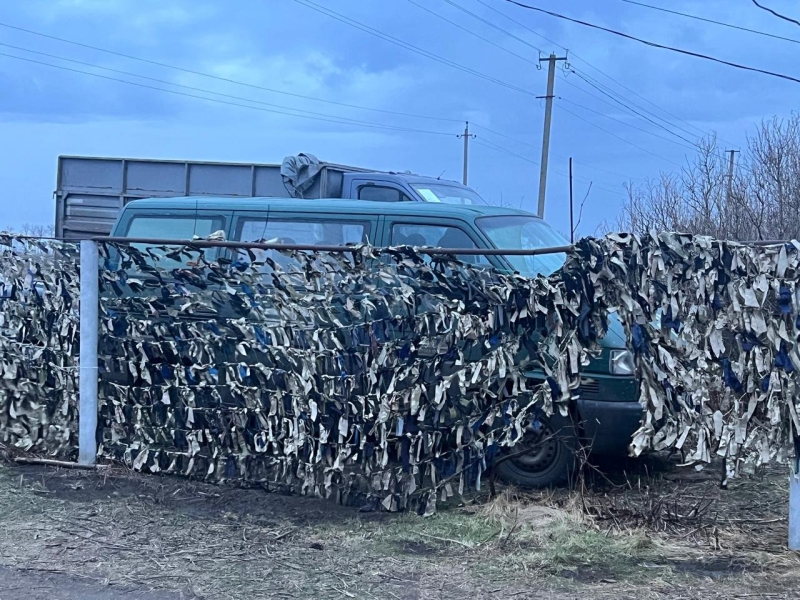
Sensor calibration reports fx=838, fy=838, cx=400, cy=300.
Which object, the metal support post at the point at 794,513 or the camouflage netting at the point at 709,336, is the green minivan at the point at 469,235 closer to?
the camouflage netting at the point at 709,336

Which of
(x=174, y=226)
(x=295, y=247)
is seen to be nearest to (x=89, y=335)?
(x=174, y=226)

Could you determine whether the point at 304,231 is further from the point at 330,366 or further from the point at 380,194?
the point at 380,194

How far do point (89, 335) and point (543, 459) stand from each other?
358 cm

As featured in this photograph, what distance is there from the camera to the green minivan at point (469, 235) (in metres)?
5.67

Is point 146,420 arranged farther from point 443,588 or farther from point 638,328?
point 638,328

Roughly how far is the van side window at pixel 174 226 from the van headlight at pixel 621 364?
375cm

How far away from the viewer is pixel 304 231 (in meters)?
7.46

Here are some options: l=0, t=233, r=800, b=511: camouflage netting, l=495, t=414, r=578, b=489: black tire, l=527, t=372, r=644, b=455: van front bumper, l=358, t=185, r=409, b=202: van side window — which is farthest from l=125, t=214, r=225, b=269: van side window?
l=527, t=372, r=644, b=455: van front bumper

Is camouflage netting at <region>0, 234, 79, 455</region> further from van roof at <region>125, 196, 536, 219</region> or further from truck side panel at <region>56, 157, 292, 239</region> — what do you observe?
truck side panel at <region>56, 157, 292, 239</region>

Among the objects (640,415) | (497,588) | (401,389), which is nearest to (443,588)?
(497,588)

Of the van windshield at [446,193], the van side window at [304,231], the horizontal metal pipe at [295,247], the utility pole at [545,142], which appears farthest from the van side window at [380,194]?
the utility pole at [545,142]

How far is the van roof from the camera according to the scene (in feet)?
23.1

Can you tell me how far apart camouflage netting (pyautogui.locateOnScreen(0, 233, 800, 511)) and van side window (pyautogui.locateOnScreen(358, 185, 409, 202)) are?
374cm

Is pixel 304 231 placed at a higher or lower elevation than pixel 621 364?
higher
